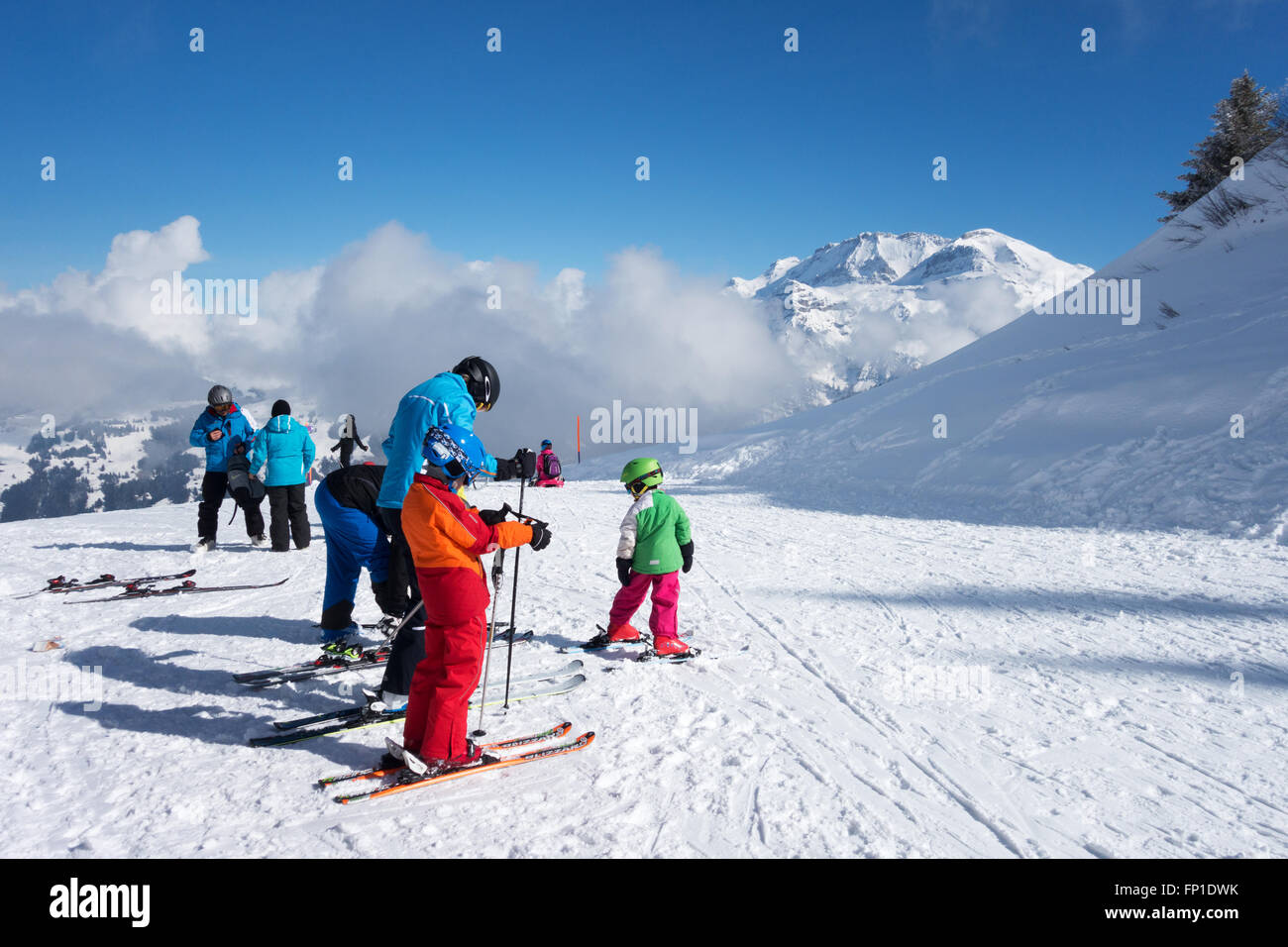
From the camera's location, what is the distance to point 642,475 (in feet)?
16.4

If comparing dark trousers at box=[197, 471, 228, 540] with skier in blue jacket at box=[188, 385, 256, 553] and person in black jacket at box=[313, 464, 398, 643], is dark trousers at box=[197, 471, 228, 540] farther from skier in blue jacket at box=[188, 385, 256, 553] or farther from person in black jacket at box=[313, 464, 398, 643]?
person in black jacket at box=[313, 464, 398, 643]

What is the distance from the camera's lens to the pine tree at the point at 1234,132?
83.2ft

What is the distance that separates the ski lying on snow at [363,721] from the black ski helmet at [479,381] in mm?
1796

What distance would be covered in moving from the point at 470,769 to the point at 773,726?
1.68 metres

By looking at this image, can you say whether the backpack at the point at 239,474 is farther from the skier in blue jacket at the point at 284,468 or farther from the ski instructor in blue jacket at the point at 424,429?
the ski instructor in blue jacket at the point at 424,429

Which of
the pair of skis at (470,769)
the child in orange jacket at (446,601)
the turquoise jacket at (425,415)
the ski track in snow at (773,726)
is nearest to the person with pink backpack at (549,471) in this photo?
the ski track in snow at (773,726)

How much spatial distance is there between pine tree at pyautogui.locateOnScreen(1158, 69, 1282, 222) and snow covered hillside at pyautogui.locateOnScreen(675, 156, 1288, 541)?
8.50 metres

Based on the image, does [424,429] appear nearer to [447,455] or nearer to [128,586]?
[447,455]

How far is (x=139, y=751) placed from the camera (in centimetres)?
341

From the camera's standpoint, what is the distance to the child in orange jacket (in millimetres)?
3111

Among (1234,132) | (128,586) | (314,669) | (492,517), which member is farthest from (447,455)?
(1234,132)

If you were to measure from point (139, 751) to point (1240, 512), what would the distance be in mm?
10963
